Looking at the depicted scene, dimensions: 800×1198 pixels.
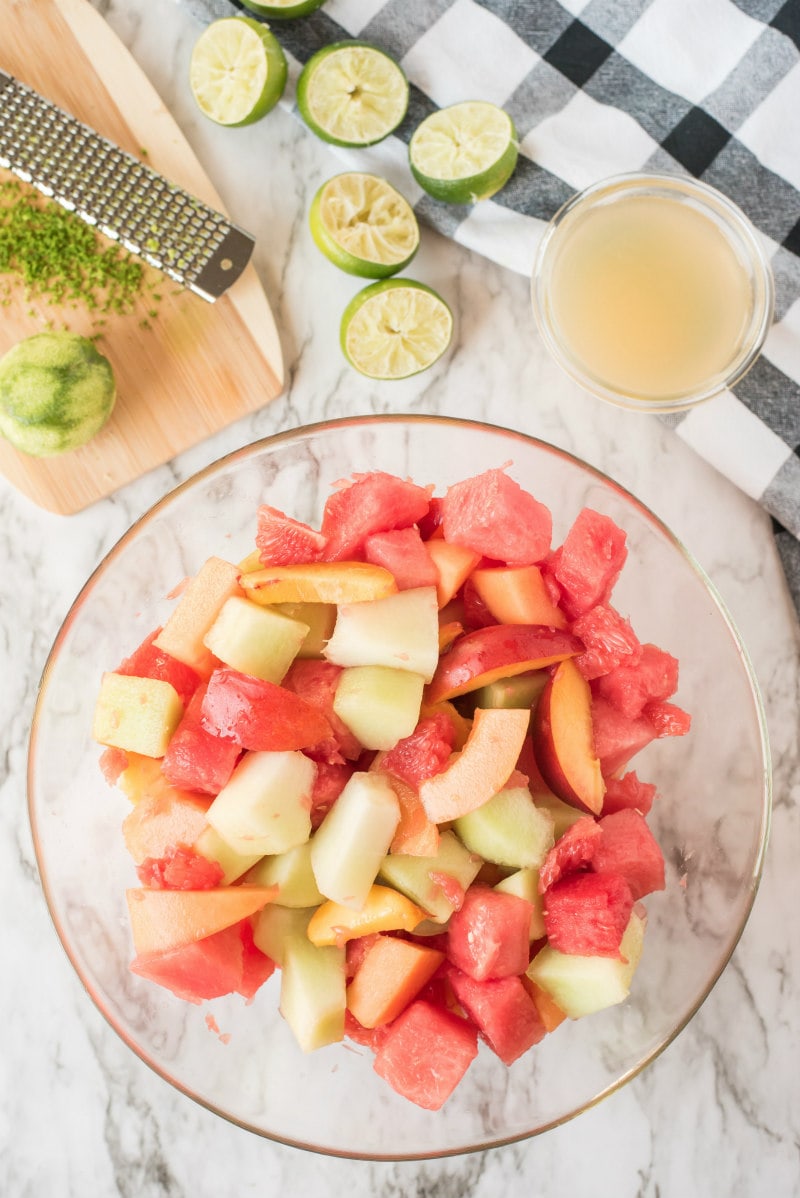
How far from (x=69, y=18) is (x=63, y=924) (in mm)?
1953

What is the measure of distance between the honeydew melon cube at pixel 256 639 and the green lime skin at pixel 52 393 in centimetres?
64

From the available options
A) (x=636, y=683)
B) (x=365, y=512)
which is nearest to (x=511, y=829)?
(x=636, y=683)

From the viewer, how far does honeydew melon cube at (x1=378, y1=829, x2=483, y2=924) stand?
1.62 meters

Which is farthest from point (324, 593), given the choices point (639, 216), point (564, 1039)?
point (639, 216)

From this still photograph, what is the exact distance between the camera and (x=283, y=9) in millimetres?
2074

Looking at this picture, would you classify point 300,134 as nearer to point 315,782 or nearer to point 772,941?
point 315,782

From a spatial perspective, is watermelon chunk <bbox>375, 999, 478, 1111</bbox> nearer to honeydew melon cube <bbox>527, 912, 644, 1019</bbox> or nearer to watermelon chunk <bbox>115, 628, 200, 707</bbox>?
honeydew melon cube <bbox>527, 912, 644, 1019</bbox>

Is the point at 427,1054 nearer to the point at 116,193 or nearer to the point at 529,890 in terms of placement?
the point at 529,890

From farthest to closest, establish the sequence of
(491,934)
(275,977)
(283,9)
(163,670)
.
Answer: (283,9) → (275,977) → (163,670) → (491,934)

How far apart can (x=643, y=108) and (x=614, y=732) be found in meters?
1.40

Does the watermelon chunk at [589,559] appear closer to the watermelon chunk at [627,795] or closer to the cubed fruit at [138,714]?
the watermelon chunk at [627,795]

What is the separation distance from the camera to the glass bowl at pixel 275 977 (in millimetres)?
1883

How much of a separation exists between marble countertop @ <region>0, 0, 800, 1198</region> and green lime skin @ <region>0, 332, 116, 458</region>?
0.65ft

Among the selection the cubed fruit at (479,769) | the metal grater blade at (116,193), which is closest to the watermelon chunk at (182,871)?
the cubed fruit at (479,769)
